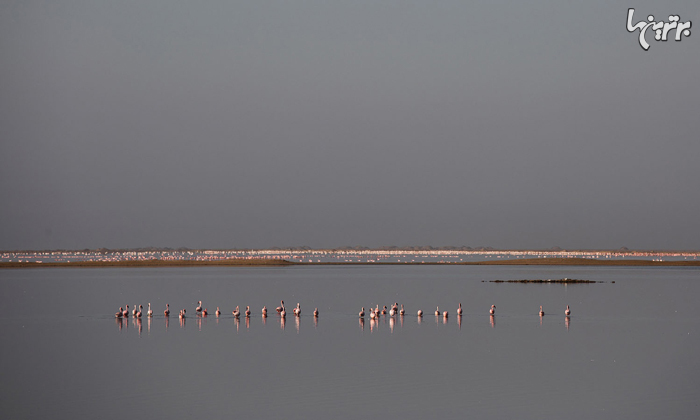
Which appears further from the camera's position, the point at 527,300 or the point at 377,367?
the point at 527,300

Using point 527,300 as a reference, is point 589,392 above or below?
above

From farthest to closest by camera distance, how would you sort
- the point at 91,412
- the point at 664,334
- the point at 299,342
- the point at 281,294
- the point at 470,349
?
the point at 281,294 < the point at 664,334 < the point at 299,342 < the point at 470,349 < the point at 91,412

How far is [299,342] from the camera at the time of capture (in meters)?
44.5

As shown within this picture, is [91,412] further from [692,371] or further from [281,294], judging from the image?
[281,294]

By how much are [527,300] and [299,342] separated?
113 ft

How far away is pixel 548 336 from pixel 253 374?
1852cm

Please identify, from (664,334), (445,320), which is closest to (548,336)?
(664,334)

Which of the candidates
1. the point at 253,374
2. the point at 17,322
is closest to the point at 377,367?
the point at 253,374

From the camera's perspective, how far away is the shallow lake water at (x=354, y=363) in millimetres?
27891

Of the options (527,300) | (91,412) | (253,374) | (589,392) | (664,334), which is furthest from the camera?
(527,300)

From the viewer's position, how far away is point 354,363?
3700 cm

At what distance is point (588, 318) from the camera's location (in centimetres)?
5650

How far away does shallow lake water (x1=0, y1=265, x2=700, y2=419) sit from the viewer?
2789 centimetres

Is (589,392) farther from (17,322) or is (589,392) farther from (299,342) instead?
(17,322)
